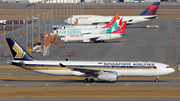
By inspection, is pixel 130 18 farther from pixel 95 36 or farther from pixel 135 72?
pixel 135 72

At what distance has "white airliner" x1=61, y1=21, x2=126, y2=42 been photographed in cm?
10034

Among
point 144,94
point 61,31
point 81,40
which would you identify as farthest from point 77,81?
point 61,31

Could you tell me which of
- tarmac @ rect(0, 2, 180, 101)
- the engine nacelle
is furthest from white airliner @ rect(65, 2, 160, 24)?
the engine nacelle

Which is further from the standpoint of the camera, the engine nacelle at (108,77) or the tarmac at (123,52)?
the tarmac at (123,52)

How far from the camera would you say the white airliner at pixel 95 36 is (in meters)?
100

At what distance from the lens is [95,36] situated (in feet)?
334

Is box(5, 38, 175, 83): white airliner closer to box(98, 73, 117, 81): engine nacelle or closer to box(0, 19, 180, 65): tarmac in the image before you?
box(98, 73, 117, 81): engine nacelle

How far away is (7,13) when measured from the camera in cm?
19488

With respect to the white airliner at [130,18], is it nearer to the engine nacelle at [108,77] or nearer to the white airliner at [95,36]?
the white airliner at [95,36]

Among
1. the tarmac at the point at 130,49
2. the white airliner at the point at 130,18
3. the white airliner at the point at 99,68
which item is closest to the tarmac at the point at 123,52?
the tarmac at the point at 130,49

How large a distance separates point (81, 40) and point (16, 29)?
37705 mm

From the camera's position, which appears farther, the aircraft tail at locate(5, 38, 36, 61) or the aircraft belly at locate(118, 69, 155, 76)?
the aircraft tail at locate(5, 38, 36, 61)

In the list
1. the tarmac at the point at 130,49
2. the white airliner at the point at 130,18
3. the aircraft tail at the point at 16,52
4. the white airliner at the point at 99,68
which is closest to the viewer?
the white airliner at the point at 99,68

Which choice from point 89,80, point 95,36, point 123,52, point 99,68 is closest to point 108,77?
point 99,68
